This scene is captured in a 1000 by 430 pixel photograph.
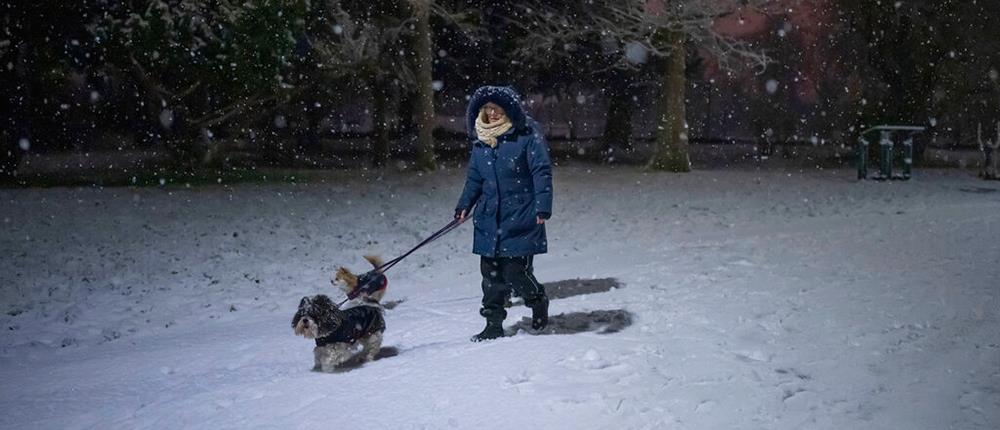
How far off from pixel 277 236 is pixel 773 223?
7480 millimetres

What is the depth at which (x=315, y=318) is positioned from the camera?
502cm

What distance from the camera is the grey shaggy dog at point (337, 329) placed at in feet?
16.5

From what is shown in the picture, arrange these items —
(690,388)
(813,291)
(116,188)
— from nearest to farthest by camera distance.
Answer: (690,388), (813,291), (116,188)

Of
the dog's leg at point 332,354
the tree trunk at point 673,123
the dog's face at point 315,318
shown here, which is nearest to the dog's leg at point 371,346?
the dog's leg at point 332,354

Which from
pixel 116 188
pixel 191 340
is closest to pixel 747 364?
pixel 191 340

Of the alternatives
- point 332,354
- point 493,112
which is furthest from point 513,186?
point 332,354

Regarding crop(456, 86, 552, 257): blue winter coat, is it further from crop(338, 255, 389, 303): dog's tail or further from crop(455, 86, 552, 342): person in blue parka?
crop(338, 255, 389, 303): dog's tail

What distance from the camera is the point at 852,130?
35281 millimetres

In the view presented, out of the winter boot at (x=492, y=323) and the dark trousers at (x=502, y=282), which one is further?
the winter boot at (x=492, y=323)

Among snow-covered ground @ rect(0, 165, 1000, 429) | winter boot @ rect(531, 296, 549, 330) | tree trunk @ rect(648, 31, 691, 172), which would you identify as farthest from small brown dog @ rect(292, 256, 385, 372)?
tree trunk @ rect(648, 31, 691, 172)

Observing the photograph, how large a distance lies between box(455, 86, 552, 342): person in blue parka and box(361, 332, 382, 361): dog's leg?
863 mm

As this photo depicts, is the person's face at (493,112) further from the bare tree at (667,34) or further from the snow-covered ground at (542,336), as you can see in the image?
the bare tree at (667,34)

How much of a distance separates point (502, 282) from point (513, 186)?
0.71 m

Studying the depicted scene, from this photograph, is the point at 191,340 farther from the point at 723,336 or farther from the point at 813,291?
the point at 813,291
